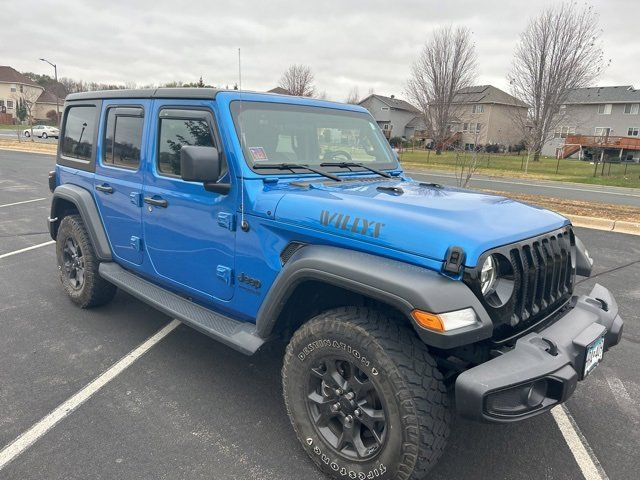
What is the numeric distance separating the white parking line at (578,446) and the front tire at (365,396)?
104 centimetres

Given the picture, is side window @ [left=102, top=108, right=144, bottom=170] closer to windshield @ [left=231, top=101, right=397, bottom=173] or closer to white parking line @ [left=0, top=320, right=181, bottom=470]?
windshield @ [left=231, top=101, right=397, bottom=173]

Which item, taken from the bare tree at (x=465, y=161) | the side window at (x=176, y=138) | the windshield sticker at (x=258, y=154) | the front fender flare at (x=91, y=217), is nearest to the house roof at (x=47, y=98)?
the bare tree at (x=465, y=161)

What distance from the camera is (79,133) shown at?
4574mm

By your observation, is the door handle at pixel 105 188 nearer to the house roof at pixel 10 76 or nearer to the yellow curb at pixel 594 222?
the yellow curb at pixel 594 222

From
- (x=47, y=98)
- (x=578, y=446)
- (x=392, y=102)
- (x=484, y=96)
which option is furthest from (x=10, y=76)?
(x=578, y=446)

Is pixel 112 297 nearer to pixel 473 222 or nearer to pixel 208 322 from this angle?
pixel 208 322

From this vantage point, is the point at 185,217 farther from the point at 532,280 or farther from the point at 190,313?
the point at 532,280

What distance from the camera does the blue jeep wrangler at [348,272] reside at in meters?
2.11

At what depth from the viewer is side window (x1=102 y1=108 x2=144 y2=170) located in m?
3.75

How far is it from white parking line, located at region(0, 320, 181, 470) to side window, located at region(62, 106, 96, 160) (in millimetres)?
1876

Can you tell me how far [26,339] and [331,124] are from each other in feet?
10.2

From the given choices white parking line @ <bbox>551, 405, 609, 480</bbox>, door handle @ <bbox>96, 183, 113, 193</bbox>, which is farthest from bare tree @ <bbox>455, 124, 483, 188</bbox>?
door handle @ <bbox>96, 183, 113, 193</bbox>

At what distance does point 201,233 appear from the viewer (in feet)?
10.3

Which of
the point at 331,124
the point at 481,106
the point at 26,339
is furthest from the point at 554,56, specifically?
the point at 26,339
